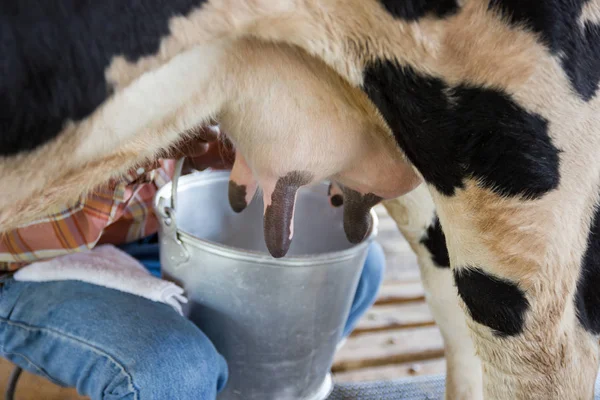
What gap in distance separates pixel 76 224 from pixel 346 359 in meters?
0.60

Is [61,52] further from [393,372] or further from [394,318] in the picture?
[394,318]

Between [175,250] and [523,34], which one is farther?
[175,250]

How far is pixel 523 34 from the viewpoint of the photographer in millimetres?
394

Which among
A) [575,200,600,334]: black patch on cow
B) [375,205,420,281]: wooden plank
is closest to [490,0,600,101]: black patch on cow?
[575,200,600,334]: black patch on cow

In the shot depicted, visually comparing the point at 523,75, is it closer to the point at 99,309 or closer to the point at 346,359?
the point at 99,309

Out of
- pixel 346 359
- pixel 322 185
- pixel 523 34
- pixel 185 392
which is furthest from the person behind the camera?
pixel 346 359

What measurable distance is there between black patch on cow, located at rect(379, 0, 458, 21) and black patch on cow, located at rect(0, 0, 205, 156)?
0.38ft

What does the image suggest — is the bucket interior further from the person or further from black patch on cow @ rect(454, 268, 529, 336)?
black patch on cow @ rect(454, 268, 529, 336)

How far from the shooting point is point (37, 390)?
3.00ft

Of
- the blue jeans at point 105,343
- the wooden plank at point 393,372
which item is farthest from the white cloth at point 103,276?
the wooden plank at point 393,372

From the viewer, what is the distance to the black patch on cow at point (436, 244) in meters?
0.82

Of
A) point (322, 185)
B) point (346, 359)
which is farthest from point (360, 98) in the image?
point (346, 359)

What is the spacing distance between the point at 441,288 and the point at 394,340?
39cm

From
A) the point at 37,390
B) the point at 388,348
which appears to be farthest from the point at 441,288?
the point at 37,390
